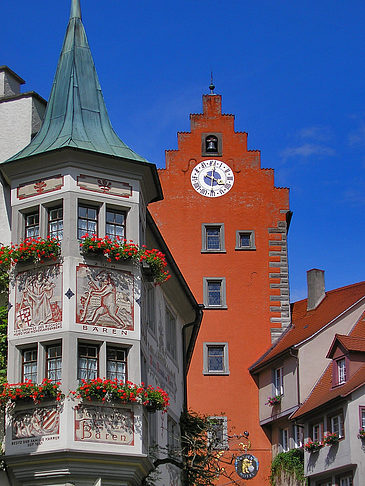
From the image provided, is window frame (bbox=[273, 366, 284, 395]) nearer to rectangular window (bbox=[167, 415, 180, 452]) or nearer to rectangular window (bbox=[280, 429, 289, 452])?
rectangular window (bbox=[280, 429, 289, 452])

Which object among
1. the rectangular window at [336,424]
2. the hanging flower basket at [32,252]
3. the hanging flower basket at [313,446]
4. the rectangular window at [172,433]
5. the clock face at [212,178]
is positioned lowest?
the rectangular window at [172,433]

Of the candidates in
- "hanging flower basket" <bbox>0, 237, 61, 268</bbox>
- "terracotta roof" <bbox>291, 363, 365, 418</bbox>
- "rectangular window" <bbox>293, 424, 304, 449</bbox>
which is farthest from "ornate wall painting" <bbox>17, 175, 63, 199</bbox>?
"rectangular window" <bbox>293, 424, 304, 449</bbox>

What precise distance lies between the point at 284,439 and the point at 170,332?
16.7m

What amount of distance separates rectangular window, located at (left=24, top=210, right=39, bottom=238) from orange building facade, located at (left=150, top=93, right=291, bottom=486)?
943 inches

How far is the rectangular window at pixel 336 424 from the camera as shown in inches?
1483

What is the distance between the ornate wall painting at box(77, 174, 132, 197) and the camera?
2114 centimetres

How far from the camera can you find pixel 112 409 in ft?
65.0

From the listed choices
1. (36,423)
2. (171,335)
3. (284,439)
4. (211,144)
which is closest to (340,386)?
(284,439)

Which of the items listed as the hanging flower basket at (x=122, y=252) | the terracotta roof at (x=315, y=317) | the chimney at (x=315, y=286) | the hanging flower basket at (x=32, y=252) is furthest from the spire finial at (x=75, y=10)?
the chimney at (x=315, y=286)

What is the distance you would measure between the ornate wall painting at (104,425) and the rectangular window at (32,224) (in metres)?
4.06

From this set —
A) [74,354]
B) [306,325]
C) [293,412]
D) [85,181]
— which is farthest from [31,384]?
[306,325]

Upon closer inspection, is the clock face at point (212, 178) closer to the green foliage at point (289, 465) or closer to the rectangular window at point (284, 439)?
the rectangular window at point (284, 439)

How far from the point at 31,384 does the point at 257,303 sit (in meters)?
27.0

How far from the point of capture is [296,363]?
4250 cm
